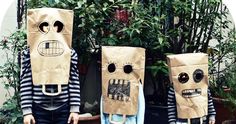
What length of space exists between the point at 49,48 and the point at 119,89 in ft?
1.56

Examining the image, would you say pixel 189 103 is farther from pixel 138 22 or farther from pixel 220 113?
pixel 220 113

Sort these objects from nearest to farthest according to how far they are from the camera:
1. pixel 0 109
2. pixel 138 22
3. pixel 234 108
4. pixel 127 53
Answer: pixel 127 53 → pixel 138 22 → pixel 234 108 → pixel 0 109

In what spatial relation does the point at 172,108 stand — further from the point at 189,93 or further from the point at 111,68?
the point at 111,68

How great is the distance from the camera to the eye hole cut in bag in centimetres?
215

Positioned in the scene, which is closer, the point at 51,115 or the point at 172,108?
the point at 51,115

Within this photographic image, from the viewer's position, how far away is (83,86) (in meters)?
2.99

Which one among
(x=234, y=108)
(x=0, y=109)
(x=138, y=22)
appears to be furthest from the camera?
(x=0, y=109)

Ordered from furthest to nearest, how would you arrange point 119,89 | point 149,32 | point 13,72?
point 13,72, point 149,32, point 119,89

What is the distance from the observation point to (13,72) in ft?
8.69

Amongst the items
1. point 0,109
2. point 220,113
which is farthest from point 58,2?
point 220,113

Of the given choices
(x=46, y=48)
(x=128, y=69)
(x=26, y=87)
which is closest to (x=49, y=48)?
(x=46, y=48)

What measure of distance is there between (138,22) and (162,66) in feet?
1.20

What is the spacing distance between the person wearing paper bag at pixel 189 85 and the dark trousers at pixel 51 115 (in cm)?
67

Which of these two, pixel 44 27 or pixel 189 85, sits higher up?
pixel 44 27
